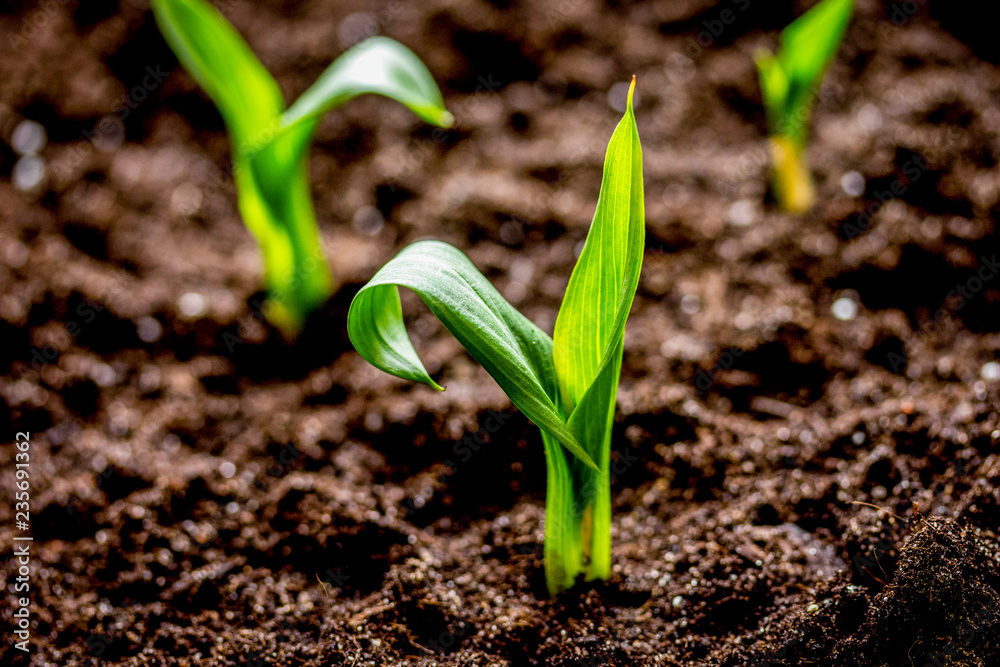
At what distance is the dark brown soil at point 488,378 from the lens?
3.44 feet

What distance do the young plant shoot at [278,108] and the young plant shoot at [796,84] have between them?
819 millimetres

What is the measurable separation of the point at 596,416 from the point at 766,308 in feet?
2.56

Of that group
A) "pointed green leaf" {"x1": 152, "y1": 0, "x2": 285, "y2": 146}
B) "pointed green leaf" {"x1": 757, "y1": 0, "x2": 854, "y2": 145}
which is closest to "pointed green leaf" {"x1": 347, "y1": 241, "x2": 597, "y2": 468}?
"pointed green leaf" {"x1": 152, "y1": 0, "x2": 285, "y2": 146}

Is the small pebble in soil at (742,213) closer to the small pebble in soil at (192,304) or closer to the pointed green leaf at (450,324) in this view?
the pointed green leaf at (450,324)

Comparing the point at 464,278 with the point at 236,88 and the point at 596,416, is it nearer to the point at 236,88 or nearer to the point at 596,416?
the point at 596,416

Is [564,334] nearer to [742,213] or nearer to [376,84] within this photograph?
[376,84]

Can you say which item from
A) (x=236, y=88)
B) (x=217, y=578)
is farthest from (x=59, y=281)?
(x=217, y=578)

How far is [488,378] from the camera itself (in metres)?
1.50

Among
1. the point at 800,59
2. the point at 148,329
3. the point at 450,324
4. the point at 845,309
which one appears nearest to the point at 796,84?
the point at 800,59

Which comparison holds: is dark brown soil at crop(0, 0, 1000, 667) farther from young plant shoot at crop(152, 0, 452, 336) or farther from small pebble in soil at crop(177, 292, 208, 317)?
young plant shoot at crop(152, 0, 452, 336)

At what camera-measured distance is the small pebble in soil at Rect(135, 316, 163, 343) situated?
1635 mm

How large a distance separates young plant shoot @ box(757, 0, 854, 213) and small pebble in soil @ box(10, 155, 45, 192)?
76.9 inches

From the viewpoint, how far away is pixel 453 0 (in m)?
2.25

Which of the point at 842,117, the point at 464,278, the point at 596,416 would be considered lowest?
the point at 596,416
